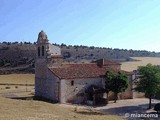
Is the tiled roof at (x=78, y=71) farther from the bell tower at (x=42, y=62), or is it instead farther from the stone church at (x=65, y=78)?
the bell tower at (x=42, y=62)

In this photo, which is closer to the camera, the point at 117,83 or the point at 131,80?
the point at 117,83

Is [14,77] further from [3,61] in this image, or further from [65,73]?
[65,73]

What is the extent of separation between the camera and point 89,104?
48.3 meters

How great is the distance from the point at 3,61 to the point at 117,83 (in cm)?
8950

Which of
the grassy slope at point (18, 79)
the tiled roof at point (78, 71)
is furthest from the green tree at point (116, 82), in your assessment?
the grassy slope at point (18, 79)

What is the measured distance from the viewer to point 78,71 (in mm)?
51656

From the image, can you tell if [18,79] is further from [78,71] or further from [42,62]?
[78,71]

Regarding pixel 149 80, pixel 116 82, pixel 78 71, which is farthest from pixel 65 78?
pixel 149 80

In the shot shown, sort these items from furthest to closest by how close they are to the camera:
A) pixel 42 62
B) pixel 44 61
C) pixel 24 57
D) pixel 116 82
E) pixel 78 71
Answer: pixel 24 57 → pixel 42 62 → pixel 44 61 → pixel 78 71 → pixel 116 82

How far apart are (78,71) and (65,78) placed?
387cm

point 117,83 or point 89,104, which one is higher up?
point 117,83

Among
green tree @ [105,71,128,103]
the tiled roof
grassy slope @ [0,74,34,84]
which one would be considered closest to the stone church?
the tiled roof

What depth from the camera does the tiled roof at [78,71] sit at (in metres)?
49.5

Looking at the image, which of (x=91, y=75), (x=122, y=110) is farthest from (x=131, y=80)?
(x=122, y=110)
